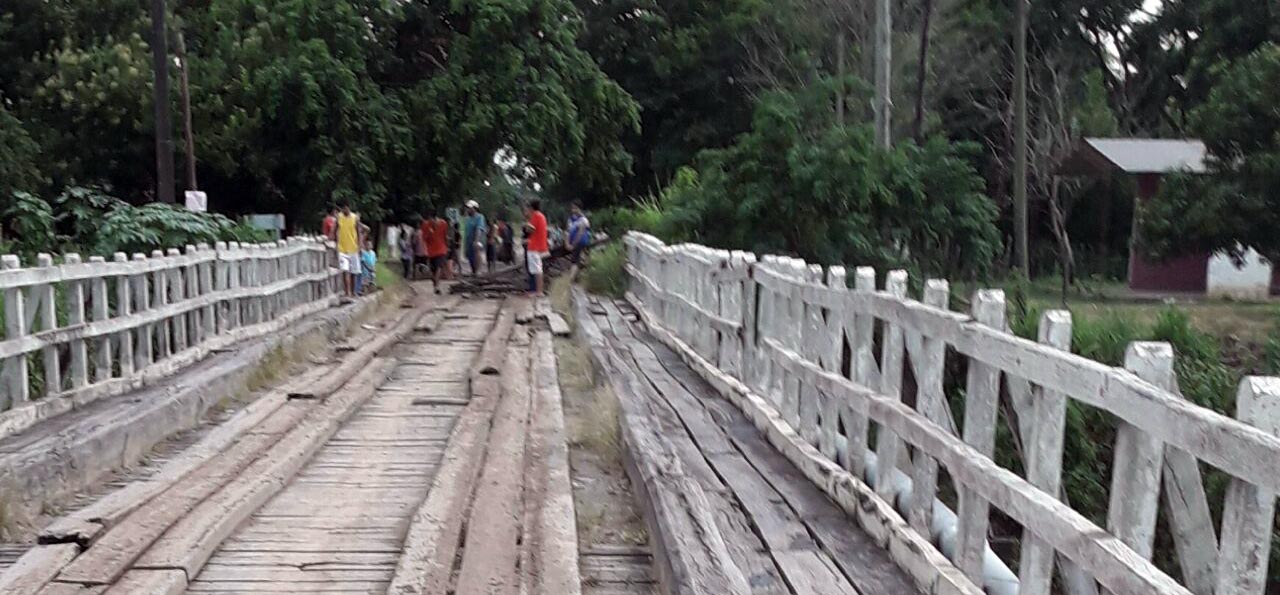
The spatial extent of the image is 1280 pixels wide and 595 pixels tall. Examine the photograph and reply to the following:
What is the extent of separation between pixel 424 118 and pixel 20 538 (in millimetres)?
21228

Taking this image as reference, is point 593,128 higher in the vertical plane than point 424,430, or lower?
higher

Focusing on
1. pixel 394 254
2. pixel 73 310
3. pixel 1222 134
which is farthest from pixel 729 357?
pixel 394 254

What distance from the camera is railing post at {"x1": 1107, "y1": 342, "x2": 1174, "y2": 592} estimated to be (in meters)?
3.14

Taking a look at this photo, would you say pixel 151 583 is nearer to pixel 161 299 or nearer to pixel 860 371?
pixel 860 371

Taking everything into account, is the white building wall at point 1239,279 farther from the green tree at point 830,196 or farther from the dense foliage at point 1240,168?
the green tree at point 830,196

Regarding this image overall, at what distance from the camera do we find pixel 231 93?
84.5ft

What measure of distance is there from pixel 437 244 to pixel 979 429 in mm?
22026

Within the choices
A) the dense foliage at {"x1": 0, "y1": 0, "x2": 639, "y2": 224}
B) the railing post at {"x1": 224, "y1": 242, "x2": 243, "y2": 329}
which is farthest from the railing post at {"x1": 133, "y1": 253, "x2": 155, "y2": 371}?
the dense foliage at {"x1": 0, "y1": 0, "x2": 639, "y2": 224}

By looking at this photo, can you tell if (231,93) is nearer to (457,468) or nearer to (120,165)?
(120,165)

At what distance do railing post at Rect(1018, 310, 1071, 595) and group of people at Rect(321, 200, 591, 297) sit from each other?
1582 centimetres

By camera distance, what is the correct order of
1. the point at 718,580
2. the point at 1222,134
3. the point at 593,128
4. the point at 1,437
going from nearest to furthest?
the point at 718,580 < the point at 1,437 < the point at 1222,134 < the point at 593,128

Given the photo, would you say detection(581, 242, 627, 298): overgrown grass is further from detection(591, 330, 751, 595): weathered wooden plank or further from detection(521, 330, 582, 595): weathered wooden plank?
detection(591, 330, 751, 595): weathered wooden plank

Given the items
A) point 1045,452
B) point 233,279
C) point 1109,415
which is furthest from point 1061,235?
point 1045,452

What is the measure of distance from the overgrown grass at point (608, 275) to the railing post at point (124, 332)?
11.2 m
